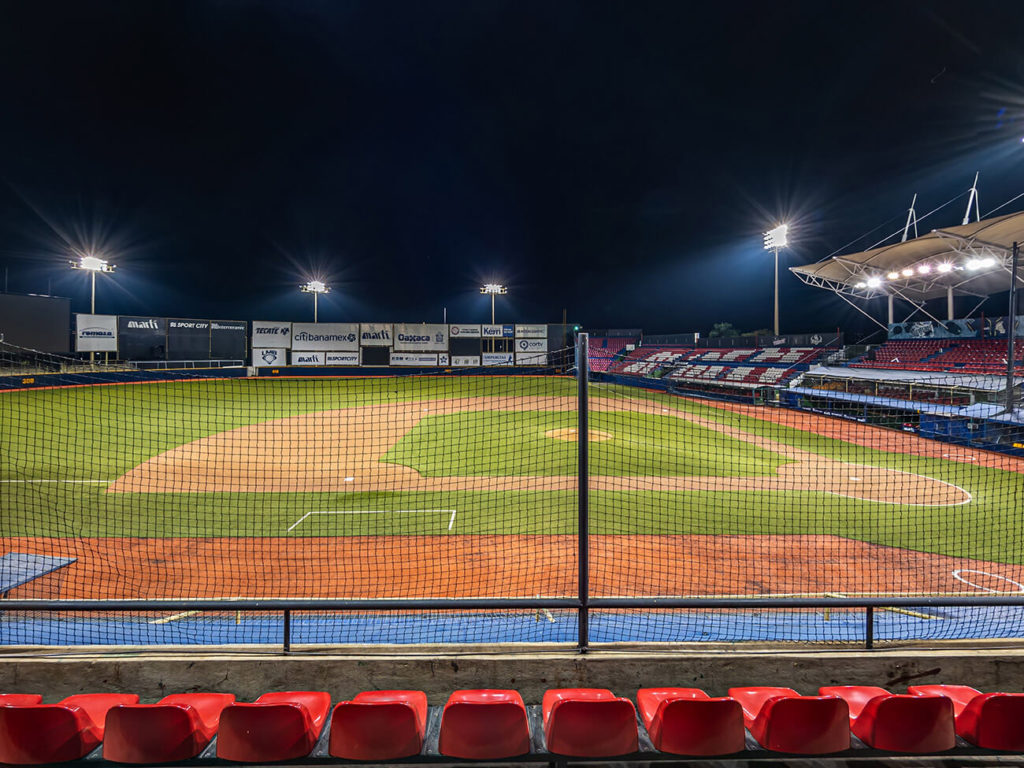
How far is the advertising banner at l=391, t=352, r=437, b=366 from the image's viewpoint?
47031mm

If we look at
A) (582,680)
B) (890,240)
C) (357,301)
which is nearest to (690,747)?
(582,680)

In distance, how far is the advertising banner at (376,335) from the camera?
46.0m

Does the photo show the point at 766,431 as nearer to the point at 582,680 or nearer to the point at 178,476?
the point at 582,680

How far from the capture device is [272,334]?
142 feet

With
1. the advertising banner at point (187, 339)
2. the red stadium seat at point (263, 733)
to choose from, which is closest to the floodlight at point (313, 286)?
the advertising banner at point (187, 339)

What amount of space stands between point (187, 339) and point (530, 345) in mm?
29891

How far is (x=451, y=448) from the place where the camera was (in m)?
15.8

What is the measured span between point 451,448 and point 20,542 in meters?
10.0

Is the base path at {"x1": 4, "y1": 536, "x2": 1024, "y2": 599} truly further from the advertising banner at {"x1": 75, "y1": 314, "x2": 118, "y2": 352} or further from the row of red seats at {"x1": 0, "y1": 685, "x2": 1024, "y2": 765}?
the advertising banner at {"x1": 75, "y1": 314, "x2": 118, "y2": 352}

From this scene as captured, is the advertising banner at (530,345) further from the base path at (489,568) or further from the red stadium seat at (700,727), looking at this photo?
the red stadium seat at (700,727)

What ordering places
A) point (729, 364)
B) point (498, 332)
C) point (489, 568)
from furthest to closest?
point (498, 332) < point (729, 364) < point (489, 568)

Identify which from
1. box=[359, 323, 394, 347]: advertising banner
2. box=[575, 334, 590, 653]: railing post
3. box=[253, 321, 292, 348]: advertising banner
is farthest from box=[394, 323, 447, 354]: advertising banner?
box=[575, 334, 590, 653]: railing post

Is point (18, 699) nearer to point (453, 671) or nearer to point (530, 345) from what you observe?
point (453, 671)

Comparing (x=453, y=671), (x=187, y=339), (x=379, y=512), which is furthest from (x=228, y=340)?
(x=453, y=671)
